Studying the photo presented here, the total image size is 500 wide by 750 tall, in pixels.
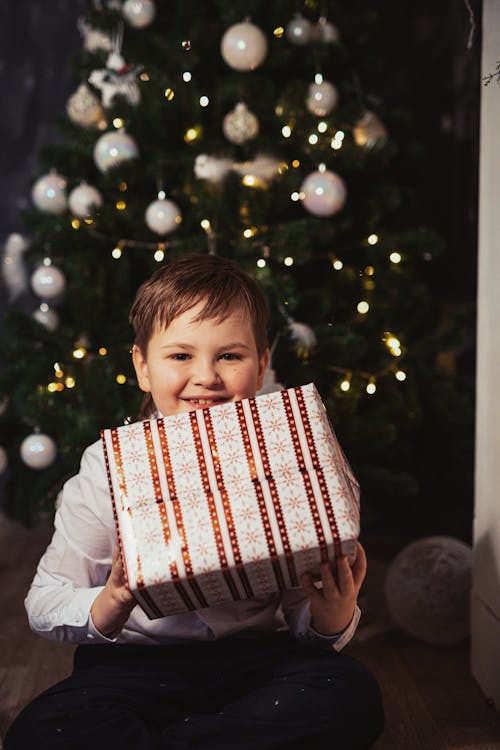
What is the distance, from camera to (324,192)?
185 cm

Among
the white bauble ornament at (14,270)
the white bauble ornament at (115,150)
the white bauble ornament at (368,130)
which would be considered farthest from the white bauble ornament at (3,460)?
the white bauble ornament at (368,130)

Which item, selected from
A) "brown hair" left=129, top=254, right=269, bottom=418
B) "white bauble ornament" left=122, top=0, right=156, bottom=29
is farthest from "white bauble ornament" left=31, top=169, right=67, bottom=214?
"brown hair" left=129, top=254, right=269, bottom=418

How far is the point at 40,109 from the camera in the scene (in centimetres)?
278

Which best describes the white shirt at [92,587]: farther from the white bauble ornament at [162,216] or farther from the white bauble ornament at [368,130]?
the white bauble ornament at [368,130]

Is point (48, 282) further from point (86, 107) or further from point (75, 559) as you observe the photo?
point (75, 559)

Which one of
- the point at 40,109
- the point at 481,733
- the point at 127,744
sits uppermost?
the point at 40,109

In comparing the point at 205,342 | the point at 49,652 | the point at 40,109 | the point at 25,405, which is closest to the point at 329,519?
the point at 205,342

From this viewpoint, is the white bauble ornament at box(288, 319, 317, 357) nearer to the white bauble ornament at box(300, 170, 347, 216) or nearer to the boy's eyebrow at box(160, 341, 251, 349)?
the white bauble ornament at box(300, 170, 347, 216)

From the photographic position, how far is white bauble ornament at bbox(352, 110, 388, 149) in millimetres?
1999

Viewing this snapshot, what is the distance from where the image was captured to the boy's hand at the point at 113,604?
102 cm

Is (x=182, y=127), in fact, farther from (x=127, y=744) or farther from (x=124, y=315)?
(x=127, y=744)

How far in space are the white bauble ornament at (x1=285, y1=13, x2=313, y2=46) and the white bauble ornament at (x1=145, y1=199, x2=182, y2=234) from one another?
1.75ft

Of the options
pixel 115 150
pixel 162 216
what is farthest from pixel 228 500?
pixel 115 150

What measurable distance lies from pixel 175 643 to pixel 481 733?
61 centimetres
